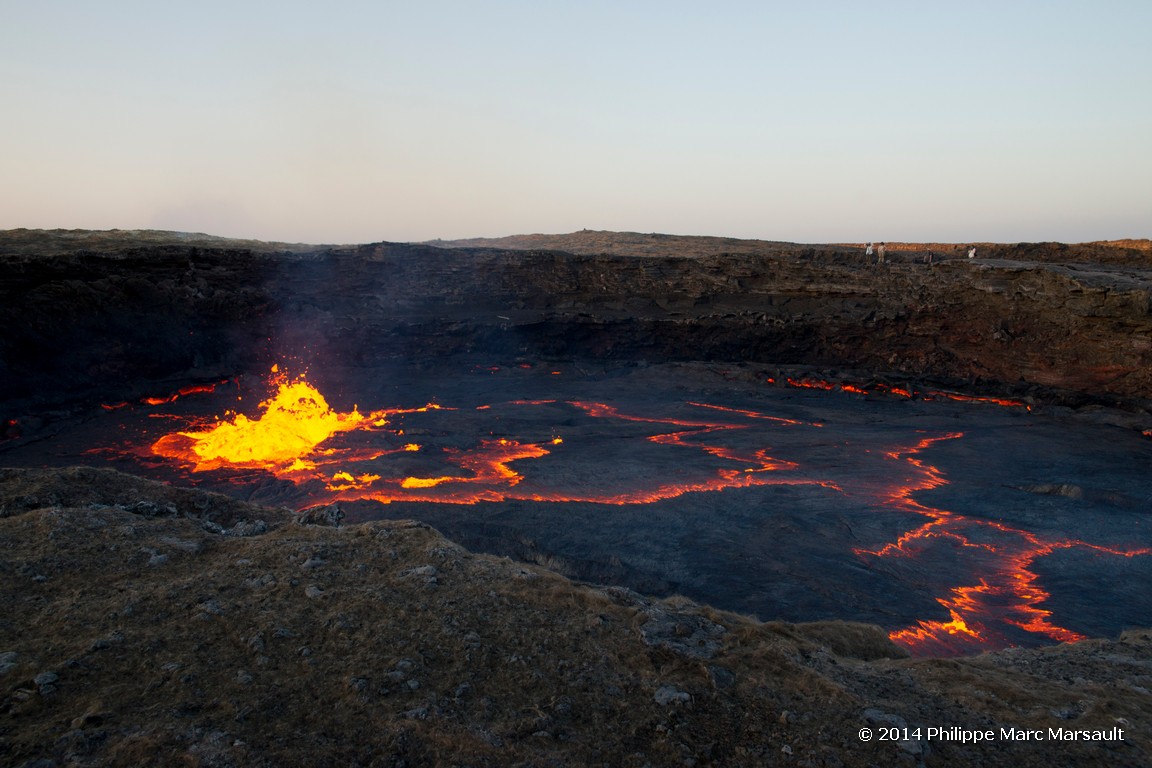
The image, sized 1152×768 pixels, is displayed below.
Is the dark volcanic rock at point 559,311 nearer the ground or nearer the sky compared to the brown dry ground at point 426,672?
nearer the sky

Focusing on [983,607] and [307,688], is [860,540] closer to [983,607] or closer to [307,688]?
[983,607]

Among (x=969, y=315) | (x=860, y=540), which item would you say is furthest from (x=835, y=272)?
(x=860, y=540)

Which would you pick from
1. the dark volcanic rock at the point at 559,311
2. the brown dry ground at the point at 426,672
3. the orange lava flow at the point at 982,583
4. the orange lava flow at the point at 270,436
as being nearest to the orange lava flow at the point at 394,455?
the orange lava flow at the point at 270,436

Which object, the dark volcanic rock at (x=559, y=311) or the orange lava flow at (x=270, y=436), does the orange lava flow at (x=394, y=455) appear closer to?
the orange lava flow at (x=270, y=436)

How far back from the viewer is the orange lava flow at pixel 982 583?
289 inches

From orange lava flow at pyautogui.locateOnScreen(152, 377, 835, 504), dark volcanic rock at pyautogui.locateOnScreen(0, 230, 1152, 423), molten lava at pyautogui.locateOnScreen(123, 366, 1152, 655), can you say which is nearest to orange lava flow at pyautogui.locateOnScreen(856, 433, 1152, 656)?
molten lava at pyautogui.locateOnScreen(123, 366, 1152, 655)

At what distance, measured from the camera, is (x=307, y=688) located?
3535mm

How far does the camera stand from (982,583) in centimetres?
857

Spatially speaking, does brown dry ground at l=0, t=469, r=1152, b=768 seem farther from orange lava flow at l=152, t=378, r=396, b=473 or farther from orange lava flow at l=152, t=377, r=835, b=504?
orange lava flow at l=152, t=378, r=396, b=473

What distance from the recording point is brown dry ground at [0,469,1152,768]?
3.20 metres

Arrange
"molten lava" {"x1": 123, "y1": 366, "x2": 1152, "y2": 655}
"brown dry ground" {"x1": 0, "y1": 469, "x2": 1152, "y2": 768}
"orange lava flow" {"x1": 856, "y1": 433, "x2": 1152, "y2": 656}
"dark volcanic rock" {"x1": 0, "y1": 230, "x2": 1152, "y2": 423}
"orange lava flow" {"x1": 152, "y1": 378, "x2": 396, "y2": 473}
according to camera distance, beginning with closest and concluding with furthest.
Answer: "brown dry ground" {"x1": 0, "y1": 469, "x2": 1152, "y2": 768} < "orange lava flow" {"x1": 856, "y1": 433, "x2": 1152, "y2": 656} < "molten lava" {"x1": 123, "y1": 366, "x2": 1152, "y2": 655} < "orange lava flow" {"x1": 152, "y1": 378, "x2": 396, "y2": 473} < "dark volcanic rock" {"x1": 0, "y1": 230, "x2": 1152, "y2": 423}

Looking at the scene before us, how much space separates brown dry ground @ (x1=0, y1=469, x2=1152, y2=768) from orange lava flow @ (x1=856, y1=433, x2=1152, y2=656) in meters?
2.03

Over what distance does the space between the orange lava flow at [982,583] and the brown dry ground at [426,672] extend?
2029mm

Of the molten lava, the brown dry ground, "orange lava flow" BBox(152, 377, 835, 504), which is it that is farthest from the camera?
"orange lava flow" BBox(152, 377, 835, 504)
